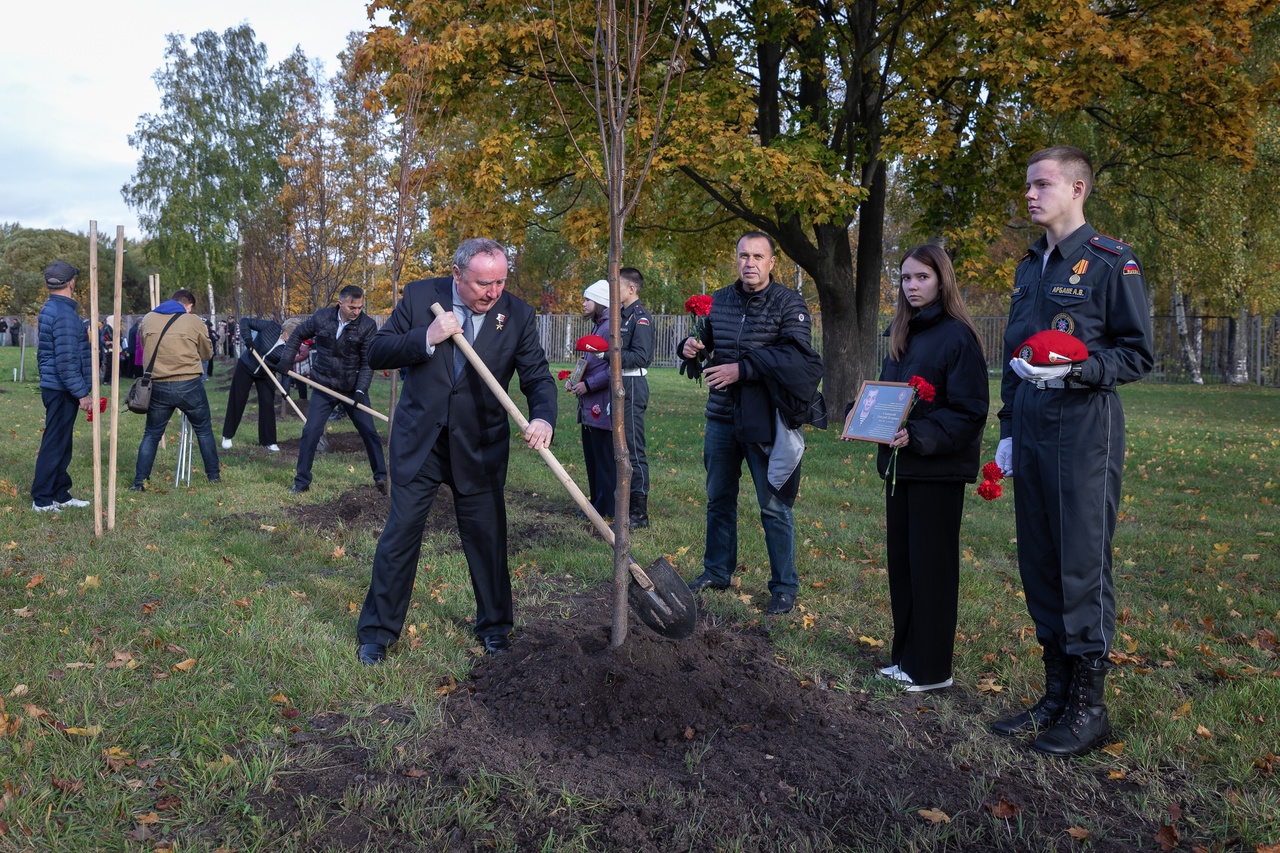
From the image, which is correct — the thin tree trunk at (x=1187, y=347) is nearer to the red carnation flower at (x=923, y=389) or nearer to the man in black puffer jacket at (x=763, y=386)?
the man in black puffer jacket at (x=763, y=386)

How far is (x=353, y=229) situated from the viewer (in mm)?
18250

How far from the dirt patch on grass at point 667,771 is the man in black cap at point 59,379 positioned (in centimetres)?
549

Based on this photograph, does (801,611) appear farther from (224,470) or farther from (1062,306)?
(224,470)

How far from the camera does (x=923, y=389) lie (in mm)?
4031

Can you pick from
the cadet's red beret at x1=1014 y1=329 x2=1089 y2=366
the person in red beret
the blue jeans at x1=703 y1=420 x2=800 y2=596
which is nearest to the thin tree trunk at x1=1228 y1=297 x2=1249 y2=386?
the person in red beret

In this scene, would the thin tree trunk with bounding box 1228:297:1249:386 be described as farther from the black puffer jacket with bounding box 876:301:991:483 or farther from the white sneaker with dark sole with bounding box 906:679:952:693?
the white sneaker with dark sole with bounding box 906:679:952:693

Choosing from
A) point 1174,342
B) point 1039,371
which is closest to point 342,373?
point 1039,371

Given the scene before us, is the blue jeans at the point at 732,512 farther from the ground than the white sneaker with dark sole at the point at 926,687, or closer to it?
farther from the ground

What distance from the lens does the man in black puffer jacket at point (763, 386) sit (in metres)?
4.97

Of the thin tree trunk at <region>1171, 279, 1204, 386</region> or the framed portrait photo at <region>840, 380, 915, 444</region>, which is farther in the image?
the thin tree trunk at <region>1171, 279, 1204, 386</region>

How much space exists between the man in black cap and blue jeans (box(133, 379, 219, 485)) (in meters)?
0.79

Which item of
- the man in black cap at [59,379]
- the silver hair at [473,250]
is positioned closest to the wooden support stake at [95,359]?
the man in black cap at [59,379]

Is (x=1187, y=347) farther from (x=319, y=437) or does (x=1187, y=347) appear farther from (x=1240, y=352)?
(x=319, y=437)

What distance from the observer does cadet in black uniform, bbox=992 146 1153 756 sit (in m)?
3.39
